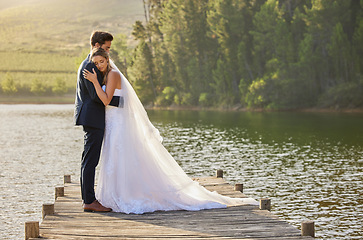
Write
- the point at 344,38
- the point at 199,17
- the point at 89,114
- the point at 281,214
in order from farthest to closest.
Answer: the point at 199,17, the point at 344,38, the point at 281,214, the point at 89,114

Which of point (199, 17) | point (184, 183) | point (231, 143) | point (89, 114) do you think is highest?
point (199, 17)

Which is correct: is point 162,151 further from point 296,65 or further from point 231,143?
point 296,65

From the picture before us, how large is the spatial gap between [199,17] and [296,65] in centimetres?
2380

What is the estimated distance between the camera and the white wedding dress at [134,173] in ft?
28.1

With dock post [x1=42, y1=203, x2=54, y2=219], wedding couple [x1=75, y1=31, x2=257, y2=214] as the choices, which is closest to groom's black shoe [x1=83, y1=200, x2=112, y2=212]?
wedding couple [x1=75, y1=31, x2=257, y2=214]

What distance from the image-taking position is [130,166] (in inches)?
341

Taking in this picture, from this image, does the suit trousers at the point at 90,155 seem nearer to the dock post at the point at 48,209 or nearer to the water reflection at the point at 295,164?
the dock post at the point at 48,209

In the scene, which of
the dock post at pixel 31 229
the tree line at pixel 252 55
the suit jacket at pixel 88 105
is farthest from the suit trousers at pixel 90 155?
the tree line at pixel 252 55

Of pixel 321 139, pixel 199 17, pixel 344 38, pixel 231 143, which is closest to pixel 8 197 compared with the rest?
pixel 231 143

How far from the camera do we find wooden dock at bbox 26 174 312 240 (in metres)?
7.13

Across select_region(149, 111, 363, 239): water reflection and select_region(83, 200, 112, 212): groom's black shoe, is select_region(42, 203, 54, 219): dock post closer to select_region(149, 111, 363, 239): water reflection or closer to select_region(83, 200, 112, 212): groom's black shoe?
select_region(83, 200, 112, 212): groom's black shoe

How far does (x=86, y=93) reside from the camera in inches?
331

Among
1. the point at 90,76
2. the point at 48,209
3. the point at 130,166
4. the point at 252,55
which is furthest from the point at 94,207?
the point at 252,55

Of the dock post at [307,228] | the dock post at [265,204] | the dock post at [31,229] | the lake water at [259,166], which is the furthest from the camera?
the lake water at [259,166]
